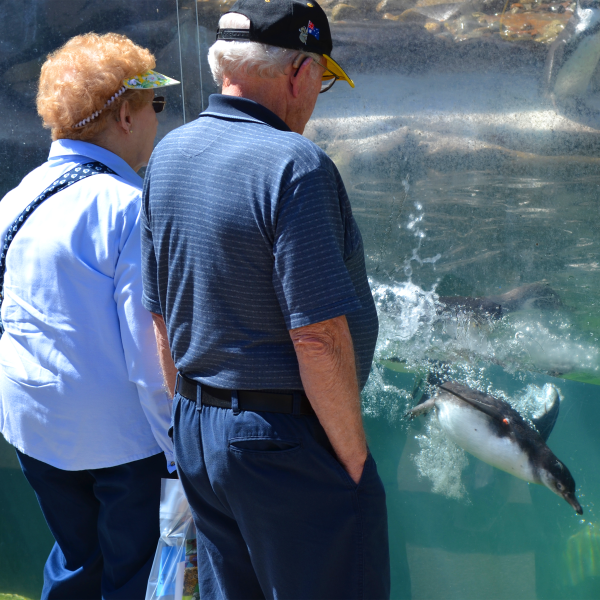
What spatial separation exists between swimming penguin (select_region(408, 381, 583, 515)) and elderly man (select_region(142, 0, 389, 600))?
0.95m

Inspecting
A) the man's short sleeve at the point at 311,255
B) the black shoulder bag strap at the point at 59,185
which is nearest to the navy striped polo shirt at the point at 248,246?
the man's short sleeve at the point at 311,255

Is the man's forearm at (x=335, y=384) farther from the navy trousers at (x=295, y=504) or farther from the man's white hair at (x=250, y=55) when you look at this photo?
the man's white hair at (x=250, y=55)

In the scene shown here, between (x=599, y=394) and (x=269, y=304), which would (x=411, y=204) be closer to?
(x=599, y=394)

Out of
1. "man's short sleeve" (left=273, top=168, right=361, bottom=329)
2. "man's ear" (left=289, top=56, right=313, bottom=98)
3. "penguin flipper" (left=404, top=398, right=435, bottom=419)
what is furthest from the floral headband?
"penguin flipper" (left=404, top=398, right=435, bottom=419)

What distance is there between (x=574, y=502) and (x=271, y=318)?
1.38 meters

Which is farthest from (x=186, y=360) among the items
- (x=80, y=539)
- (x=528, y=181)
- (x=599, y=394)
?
(x=599, y=394)

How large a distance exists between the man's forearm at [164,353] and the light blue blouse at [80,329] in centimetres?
4

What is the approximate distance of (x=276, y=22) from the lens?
101 centimetres

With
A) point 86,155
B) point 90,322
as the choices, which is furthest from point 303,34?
point 90,322

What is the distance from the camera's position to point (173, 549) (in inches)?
51.3

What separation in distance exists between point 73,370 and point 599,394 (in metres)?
1.58

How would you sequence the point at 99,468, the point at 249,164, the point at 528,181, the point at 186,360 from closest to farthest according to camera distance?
the point at 249,164 < the point at 186,360 < the point at 99,468 < the point at 528,181

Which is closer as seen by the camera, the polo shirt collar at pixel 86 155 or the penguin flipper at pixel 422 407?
the polo shirt collar at pixel 86 155

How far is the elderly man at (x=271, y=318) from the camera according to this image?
0.89 m
